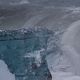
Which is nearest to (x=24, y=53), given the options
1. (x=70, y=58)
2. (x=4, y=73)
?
(x=4, y=73)

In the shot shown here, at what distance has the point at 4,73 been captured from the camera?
128 inches

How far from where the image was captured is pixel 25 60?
3.32m

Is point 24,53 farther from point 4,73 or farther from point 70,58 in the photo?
point 70,58

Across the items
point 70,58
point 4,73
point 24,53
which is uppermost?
point 24,53

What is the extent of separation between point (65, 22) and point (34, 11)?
849mm

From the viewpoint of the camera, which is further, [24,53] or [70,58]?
[70,58]

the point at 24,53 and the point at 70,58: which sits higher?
the point at 24,53

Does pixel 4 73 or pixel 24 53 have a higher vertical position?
pixel 24 53

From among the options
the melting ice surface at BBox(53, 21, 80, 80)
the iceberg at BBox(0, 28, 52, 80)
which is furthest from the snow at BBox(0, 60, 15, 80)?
the melting ice surface at BBox(53, 21, 80, 80)

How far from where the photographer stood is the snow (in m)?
3.25

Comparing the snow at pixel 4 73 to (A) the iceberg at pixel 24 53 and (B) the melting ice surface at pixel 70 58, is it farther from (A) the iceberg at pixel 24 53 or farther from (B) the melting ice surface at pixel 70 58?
(B) the melting ice surface at pixel 70 58

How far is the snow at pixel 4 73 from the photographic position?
3254 millimetres

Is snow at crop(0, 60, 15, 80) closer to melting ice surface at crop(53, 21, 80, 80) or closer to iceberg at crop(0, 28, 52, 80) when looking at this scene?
iceberg at crop(0, 28, 52, 80)

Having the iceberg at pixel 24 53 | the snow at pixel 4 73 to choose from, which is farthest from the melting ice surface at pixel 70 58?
the snow at pixel 4 73
